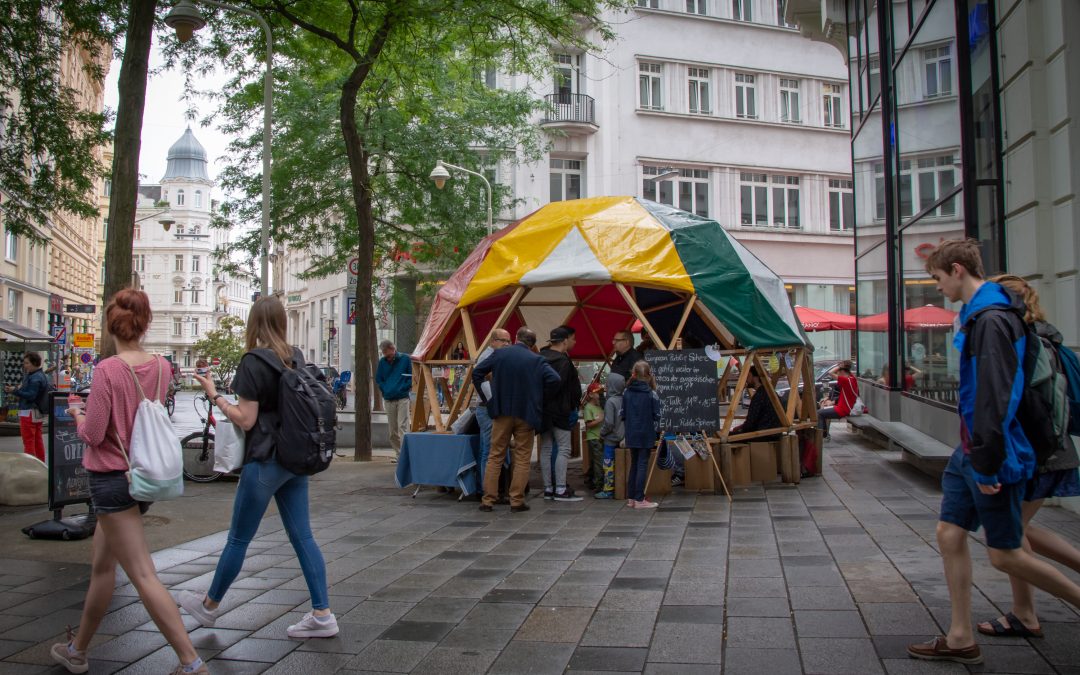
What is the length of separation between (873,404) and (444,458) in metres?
8.48

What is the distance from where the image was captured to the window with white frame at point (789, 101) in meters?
35.1

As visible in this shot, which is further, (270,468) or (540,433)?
(540,433)

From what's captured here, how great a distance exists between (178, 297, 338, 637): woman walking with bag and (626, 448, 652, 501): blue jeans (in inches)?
202

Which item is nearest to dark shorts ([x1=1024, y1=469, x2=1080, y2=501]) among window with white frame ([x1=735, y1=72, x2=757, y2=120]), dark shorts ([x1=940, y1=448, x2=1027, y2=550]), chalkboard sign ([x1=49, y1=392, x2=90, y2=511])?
dark shorts ([x1=940, y1=448, x2=1027, y2=550])

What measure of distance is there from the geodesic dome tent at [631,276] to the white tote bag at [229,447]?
20.3 ft

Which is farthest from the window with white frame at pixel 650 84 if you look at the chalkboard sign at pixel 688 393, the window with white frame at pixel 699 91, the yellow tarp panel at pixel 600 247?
the chalkboard sign at pixel 688 393

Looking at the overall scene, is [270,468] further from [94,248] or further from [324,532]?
[94,248]

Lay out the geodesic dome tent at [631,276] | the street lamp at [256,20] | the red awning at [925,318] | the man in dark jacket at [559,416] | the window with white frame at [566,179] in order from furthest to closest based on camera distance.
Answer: the window with white frame at [566,179] < the street lamp at [256,20] < the geodesic dome tent at [631,276] < the red awning at [925,318] < the man in dark jacket at [559,416]

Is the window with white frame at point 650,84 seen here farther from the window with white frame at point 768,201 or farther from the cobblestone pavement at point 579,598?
the cobblestone pavement at point 579,598

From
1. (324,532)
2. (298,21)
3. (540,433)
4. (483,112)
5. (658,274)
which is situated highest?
(483,112)

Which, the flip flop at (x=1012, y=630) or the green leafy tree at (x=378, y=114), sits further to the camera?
the green leafy tree at (x=378, y=114)

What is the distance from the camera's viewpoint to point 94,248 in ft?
202

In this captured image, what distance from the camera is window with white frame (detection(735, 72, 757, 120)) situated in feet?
114

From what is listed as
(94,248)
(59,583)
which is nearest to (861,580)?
(59,583)
